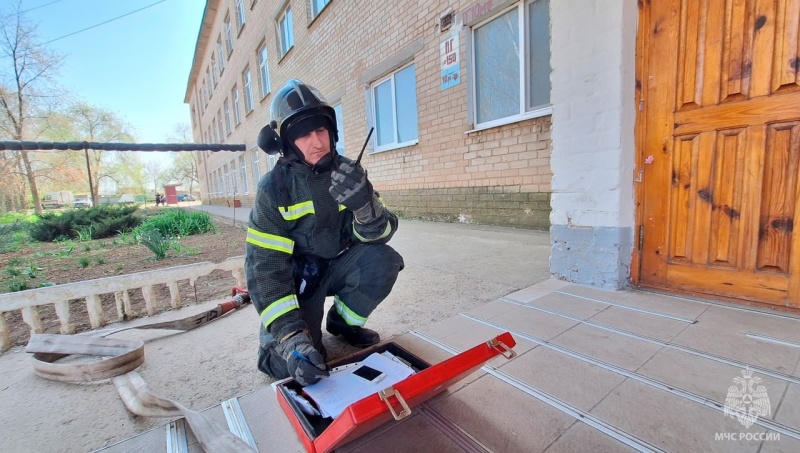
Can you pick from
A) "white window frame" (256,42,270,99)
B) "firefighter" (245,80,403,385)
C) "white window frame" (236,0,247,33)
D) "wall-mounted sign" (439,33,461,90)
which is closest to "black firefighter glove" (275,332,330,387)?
"firefighter" (245,80,403,385)

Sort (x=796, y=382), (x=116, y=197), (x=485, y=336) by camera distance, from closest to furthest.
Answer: (x=796, y=382), (x=485, y=336), (x=116, y=197)

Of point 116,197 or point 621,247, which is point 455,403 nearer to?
point 621,247

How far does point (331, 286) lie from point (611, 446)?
1.30m

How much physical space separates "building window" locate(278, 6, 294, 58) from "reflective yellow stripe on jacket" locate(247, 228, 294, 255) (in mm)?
10815

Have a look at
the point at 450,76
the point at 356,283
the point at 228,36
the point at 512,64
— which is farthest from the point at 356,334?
the point at 228,36

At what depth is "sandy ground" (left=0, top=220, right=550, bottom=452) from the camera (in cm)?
126

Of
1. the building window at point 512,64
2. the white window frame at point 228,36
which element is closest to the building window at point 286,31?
the white window frame at point 228,36

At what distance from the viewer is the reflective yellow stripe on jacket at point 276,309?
1.38 meters

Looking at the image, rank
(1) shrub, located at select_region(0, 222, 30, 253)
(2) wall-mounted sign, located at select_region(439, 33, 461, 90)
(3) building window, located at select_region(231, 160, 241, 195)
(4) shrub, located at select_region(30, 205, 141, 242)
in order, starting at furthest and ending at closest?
(3) building window, located at select_region(231, 160, 241, 195), (4) shrub, located at select_region(30, 205, 141, 242), (1) shrub, located at select_region(0, 222, 30, 253), (2) wall-mounted sign, located at select_region(439, 33, 461, 90)

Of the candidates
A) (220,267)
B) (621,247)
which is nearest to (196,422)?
(220,267)

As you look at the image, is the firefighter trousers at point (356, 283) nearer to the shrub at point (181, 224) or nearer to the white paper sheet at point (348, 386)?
the white paper sheet at point (348, 386)

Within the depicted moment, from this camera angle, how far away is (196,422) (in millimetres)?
1107

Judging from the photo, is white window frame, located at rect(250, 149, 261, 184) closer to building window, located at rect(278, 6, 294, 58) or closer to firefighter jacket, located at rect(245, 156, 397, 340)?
building window, located at rect(278, 6, 294, 58)

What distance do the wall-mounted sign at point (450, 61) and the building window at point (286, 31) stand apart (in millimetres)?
6831
